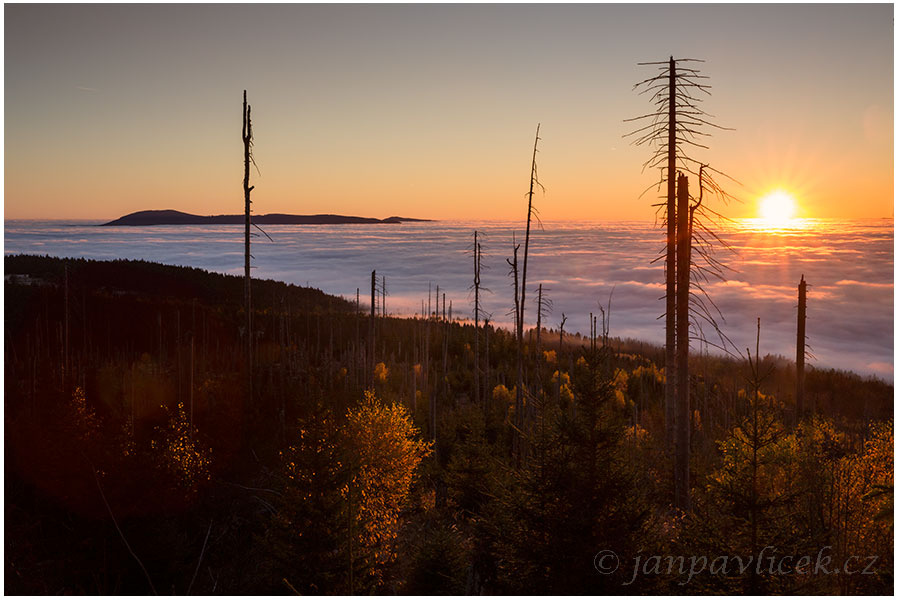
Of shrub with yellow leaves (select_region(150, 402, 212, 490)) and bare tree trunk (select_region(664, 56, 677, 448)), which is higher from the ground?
bare tree trunk (select_region(664, 56, 677, 448))

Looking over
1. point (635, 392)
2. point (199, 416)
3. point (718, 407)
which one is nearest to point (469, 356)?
point (635, 392)

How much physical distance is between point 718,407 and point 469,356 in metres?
33.2

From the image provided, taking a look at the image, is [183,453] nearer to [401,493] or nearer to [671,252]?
[401,493]

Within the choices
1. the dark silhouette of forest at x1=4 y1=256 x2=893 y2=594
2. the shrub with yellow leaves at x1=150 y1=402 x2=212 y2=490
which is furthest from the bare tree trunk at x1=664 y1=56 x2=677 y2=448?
the shrub with yellow leaves at x1=150 y1=402 x2=212 y2=490

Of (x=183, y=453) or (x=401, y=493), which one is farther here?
(x=183, y=453)

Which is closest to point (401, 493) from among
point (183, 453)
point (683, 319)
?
point (183, 453)

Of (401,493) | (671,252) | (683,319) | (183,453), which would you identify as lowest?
(401,493)

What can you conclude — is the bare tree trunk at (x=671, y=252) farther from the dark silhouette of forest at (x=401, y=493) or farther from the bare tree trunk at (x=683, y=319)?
the dark silhouette of forest at (x=401, y=493)

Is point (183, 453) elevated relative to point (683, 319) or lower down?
lower down

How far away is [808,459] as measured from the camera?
23969 mm

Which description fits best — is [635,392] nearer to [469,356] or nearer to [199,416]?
[469,356]

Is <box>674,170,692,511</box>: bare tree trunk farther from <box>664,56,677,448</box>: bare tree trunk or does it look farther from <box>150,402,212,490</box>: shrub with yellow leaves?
<box>150,402,212,490</box>: shrub with yellow leaves

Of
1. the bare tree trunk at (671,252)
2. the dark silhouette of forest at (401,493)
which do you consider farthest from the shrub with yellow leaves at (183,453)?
the bare tree trunk at (671,252)

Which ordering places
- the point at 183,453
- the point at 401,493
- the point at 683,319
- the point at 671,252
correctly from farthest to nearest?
the point at 183,453 → the point at 401,493 → the point at 671,252 → the point at 683,319
